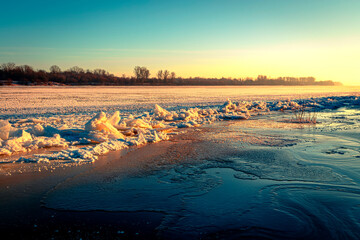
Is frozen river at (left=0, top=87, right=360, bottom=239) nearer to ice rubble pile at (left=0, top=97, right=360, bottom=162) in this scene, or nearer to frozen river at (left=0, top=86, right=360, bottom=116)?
ice rubble pile at (left=0, top=97, right=360, bottom=162)

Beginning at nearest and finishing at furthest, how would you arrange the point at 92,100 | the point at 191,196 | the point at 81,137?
1. the point at 191,196
2. the point at 81,137
3. the point at 92,100

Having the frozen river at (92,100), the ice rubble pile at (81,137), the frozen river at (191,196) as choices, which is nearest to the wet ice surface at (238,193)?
the frozen river at (191,196)

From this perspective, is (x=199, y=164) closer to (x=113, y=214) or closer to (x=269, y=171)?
(x=269, y=171)

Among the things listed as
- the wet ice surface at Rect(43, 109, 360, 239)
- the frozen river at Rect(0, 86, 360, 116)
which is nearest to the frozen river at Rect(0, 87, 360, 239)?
the wet ice surface at Rect(43, 109, 360, 239)

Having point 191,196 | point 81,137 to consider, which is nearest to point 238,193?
point 191,196

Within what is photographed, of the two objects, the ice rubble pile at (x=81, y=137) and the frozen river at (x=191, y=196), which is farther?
the ice rubble pile at (x=81, y=137)

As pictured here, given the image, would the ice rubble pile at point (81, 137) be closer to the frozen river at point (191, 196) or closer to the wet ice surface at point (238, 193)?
the frozen river at point (191, 196)

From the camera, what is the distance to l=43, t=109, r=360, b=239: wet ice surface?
2.42 m

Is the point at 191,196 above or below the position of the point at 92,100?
below

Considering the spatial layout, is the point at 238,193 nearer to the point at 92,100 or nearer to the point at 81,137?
the point at 81,137

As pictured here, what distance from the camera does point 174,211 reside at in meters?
2.71

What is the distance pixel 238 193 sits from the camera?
3.16 m

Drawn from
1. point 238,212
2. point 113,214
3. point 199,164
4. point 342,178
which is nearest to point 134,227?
point 113,214

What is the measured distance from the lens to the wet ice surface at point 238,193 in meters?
2.42
